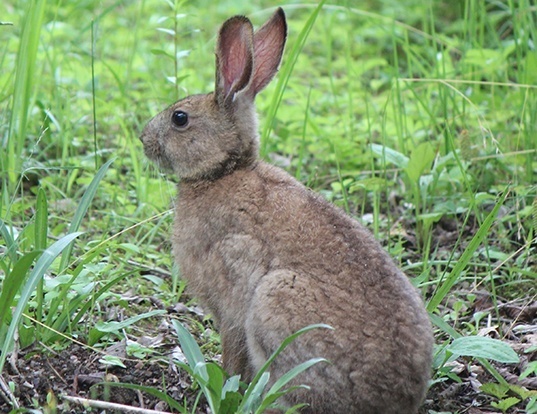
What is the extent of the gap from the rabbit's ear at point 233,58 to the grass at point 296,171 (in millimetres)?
664

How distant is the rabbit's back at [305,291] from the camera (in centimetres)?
393

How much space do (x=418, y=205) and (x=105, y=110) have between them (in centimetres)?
225

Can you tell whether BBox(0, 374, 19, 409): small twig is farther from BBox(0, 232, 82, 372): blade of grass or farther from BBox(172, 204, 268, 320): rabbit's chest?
BBox(172, 204, 268, 320): rabbit's chest

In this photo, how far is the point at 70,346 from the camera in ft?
15.0

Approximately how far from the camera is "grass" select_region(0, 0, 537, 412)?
4586mm

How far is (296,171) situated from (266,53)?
1381 mm

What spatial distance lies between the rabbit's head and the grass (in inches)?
13.7

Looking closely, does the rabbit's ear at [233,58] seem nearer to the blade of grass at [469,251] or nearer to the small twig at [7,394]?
the blade of grass at [469,251]

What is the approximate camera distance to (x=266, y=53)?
16.6 ft

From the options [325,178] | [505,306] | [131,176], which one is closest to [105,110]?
[131,176]

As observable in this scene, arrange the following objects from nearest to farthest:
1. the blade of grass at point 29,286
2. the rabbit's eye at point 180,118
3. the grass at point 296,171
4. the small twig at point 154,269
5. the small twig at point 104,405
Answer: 1. the blade of grass at point 29,286
2. the small twig at point 104,405
3. the grass at point 296,171
4. the rabbit's eye at point 180,118
5. the small twig at point 154,269

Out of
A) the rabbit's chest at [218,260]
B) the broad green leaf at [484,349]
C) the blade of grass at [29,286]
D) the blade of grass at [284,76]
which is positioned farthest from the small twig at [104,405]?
the blade of grass at [284,76]

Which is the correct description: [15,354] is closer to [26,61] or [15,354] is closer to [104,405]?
[104,405]

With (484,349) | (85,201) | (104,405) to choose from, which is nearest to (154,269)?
(85,201)
